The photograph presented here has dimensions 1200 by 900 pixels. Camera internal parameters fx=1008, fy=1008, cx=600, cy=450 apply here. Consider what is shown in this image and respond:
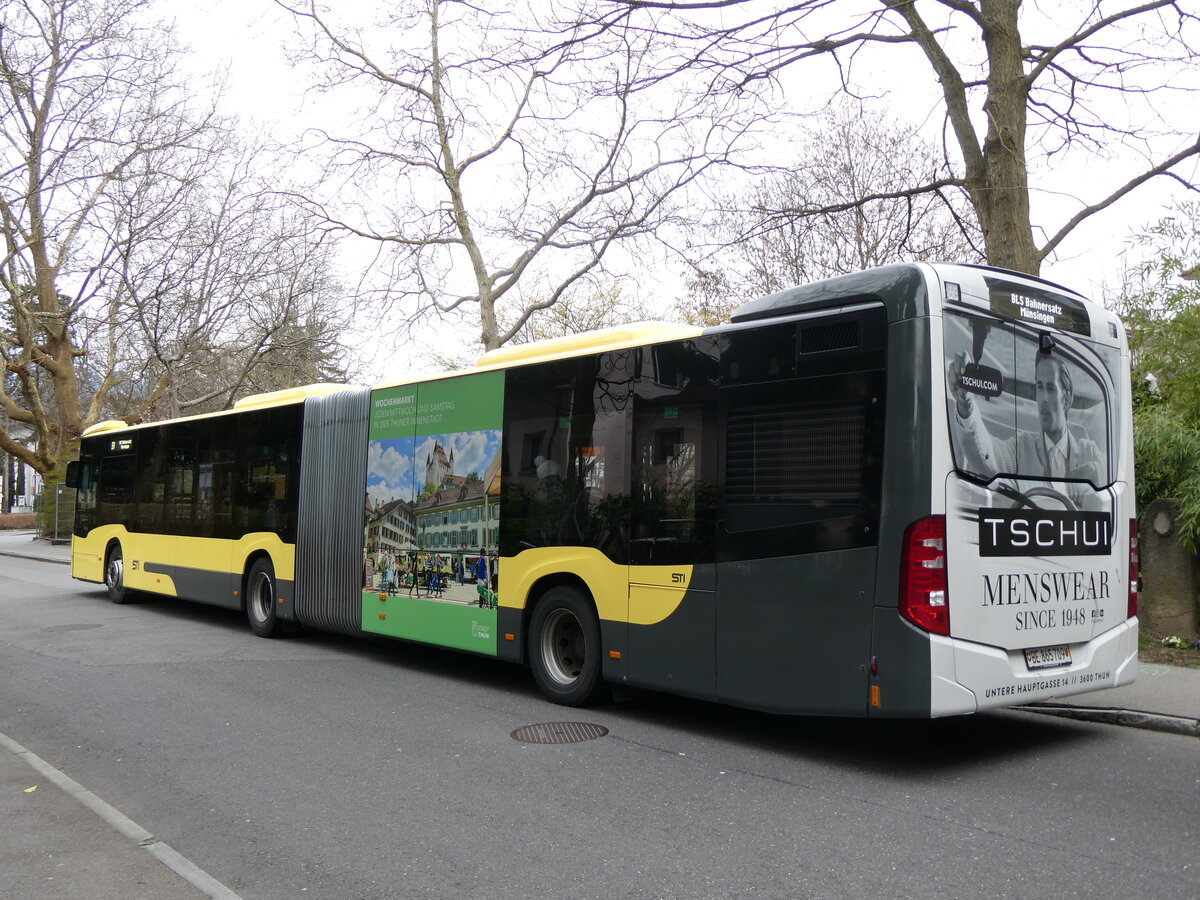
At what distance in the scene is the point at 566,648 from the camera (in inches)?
342

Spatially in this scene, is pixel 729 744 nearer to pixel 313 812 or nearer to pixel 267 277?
pixel 313 812

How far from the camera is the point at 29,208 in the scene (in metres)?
23.4

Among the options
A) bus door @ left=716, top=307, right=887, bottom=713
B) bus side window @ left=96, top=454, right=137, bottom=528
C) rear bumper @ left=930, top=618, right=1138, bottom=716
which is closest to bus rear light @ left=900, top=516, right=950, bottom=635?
rear bumper @ left=930, top=618, right=1138, bottom=716

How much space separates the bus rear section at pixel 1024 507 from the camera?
599cm

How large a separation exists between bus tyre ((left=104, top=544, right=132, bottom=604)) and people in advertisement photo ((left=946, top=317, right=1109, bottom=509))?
1487cm

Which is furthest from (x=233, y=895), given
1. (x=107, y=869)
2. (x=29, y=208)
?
(x=29, y=208)

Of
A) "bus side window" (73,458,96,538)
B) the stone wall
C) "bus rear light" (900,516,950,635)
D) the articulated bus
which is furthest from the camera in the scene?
"bus side window" (73,458,96,538)

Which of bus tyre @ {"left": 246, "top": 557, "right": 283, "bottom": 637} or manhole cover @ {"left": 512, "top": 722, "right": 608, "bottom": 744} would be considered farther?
bus tyre @ {"left": 246, "top": 557, "right": 283, "bottom": 637}

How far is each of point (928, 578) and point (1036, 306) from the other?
7.12 ft

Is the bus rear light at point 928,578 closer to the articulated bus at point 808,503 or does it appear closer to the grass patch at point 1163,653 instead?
the articulated bus at point 808,503

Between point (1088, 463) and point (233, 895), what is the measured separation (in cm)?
592

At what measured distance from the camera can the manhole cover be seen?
7305 millimetres

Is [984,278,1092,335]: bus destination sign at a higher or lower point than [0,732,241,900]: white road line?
higher

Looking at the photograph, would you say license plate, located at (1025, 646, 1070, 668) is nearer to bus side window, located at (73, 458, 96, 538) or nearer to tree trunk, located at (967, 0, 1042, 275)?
tree trunk, located at (967, 0, 1042, 275)
